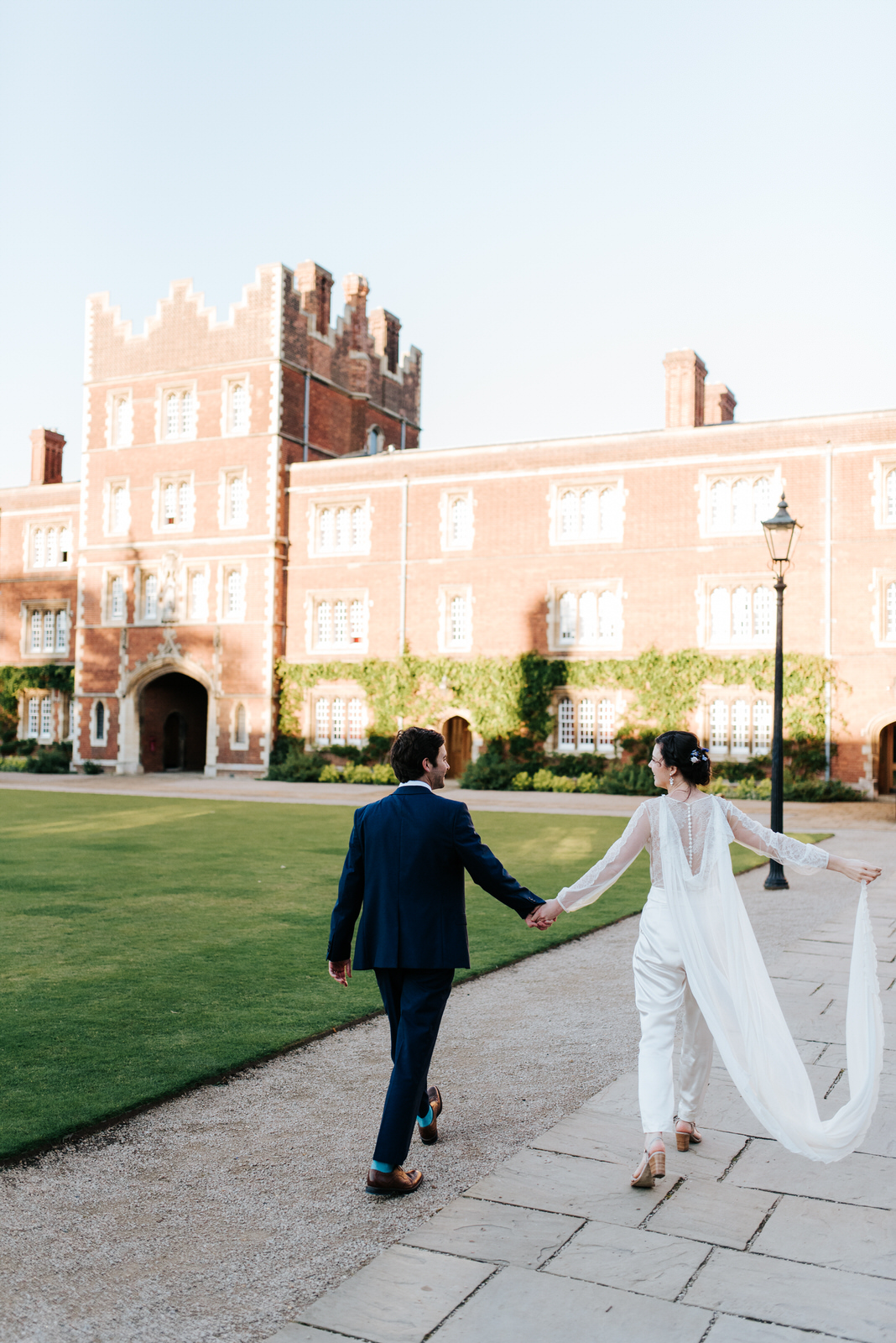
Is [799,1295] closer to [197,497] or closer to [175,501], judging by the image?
[197,497]

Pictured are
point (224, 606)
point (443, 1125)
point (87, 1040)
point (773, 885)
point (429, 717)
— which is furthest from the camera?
point (224, 606)

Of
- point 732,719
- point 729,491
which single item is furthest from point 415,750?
point 729,491

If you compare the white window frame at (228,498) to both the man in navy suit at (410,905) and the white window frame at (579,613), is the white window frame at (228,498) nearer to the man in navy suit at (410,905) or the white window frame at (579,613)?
the white window frame at (579,613)

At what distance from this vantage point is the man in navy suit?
158 inches

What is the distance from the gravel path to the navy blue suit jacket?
2.80ft

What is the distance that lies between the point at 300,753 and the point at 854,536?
1543 cm

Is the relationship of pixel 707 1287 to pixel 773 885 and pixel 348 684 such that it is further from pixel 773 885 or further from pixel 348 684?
pixel 348 684

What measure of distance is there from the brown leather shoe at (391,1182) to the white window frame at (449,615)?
86.3 feet

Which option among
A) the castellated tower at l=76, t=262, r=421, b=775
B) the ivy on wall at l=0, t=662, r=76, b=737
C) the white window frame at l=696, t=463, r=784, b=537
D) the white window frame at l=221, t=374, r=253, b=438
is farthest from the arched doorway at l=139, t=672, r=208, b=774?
the white window frame at l=696, t=463, r=784, b=537

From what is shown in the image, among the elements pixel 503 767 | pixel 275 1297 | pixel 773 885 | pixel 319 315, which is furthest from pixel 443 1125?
pixel 319 315

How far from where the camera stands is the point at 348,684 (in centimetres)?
3120

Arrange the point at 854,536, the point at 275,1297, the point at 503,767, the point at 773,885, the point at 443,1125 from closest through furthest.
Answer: the point at 275,1297, the point at 443,1125, the point at 773,885, the point at 854,536, the point at 503,767

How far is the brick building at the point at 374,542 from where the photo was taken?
2638 cm

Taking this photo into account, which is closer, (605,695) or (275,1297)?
(275,1297)
